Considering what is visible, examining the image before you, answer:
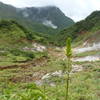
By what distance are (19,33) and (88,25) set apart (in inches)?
2321

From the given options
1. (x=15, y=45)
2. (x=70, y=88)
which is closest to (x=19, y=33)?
(x=15, y=45)

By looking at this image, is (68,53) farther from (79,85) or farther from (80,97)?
(79,85)

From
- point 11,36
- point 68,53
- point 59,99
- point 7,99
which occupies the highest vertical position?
point 11,36

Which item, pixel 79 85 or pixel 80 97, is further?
pixel 79 85

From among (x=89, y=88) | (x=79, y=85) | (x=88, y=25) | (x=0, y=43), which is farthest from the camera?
(x=88, y=25)

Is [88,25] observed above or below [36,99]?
above

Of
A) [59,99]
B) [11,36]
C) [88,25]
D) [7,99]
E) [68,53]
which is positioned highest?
[88,25]

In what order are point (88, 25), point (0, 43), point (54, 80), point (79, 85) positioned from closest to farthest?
point (79, 85)
point (54, 80)
point (0, 43)
point (88, 25)

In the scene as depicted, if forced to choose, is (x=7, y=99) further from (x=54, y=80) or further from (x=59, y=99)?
(x=54, y=80)

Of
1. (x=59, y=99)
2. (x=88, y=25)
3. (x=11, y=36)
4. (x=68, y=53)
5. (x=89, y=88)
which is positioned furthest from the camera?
(x=88, y=25)

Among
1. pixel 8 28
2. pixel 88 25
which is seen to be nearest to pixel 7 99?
pixel 8 28

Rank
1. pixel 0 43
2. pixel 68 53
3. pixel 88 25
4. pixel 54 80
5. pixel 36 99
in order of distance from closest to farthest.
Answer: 1. pixel 68 53
2. pixel 36 99
3. pixel 54 80
4. pixel 0 43
5. pixel 88 25

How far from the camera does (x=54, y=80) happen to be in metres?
20.6

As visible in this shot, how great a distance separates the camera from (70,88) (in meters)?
15.9
